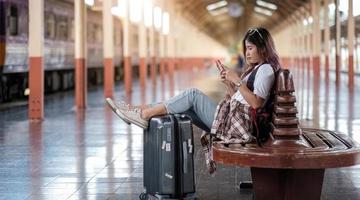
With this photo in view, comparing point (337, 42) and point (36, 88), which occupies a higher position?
point (337, 42)

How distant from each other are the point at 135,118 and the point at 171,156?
16.2 inches

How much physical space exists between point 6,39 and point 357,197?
1247 centimetres

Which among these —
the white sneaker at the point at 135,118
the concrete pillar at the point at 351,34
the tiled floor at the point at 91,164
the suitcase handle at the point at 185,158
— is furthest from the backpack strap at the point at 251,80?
the concrete pillar at the point at 351,34

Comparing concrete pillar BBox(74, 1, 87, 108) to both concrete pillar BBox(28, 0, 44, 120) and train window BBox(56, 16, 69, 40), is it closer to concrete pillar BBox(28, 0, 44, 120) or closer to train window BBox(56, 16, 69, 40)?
concrete pillar BBox(28, 0, 44, 120)

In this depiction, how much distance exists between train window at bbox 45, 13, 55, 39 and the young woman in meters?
15.1

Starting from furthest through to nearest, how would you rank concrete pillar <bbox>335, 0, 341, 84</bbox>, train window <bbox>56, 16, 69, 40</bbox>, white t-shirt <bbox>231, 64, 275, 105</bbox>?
concrete pillar <bbox>335, 0, 341, 84</bbox> < train window <bbox>56, 16, 69, 40</bbox> < white t-shirt <bbox>231, 64, 275, 105</bbox>

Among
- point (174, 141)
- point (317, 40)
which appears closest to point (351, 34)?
point (317, 40)

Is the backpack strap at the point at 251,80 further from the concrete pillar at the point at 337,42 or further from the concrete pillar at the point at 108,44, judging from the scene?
the concrete pillar at the point at 337,42

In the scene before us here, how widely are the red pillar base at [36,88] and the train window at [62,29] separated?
29.2ft

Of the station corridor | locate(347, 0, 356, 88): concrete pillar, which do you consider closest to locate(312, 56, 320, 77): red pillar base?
locate(347, 0, 356, 88): concrete pillar

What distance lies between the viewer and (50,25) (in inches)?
801

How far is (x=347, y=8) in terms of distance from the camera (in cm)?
2350

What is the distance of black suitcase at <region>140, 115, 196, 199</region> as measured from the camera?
16.9 ft

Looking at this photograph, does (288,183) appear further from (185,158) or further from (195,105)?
A: (195,105)
